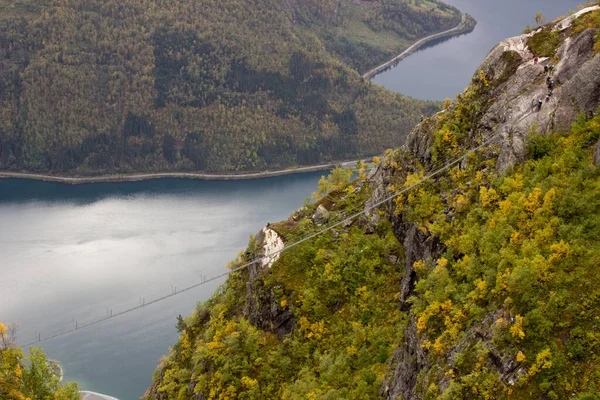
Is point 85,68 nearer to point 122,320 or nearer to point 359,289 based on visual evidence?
point 122,320

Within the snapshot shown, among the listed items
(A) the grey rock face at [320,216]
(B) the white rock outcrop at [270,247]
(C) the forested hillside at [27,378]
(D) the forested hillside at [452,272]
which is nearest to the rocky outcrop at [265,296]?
(B) the white rock outcrop at [270,247]

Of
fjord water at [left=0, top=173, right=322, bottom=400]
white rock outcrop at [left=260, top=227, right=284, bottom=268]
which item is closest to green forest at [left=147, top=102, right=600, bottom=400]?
white rock outcrop at [left=260, top=227, right=284, bottom=268]

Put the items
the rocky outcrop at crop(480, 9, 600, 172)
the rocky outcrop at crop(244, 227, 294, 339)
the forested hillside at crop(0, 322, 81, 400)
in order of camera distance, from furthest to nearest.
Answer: the forested hillside at crop(0, 322, 81, 400) → the rocky outcrop at crop(244, 227, 294, 339) → the rocky outcrop at crop(480, 9, 600, 172)

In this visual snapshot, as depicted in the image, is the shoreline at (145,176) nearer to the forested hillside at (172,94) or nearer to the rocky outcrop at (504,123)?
the forested hillside at (172,94)

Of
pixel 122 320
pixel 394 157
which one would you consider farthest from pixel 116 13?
pixel 394 157

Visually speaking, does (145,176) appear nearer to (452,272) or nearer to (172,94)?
(172,94)

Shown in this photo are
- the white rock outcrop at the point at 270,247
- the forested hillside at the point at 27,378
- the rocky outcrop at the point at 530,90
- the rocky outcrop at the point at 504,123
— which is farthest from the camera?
the forested hillside at the point at 27,378

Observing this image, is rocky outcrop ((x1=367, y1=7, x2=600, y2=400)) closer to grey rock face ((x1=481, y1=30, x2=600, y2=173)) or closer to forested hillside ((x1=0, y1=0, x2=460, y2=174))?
grey rock face ((x1=481, y1=30, x2=600, y2=173))
